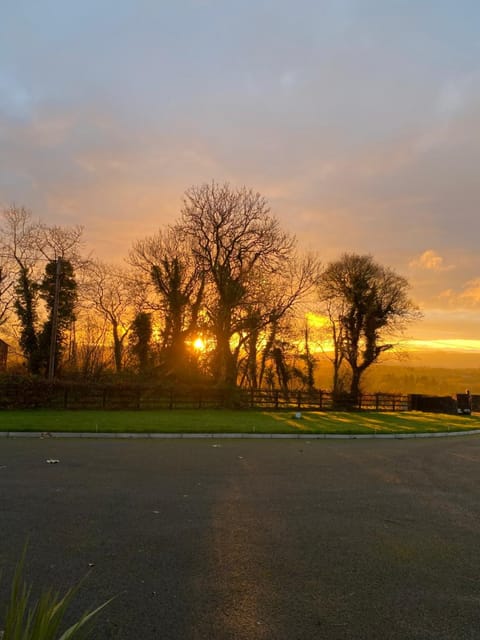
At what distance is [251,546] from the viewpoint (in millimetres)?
5148

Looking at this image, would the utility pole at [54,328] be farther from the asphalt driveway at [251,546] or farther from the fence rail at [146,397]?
the asphalt driveway at [251,546]

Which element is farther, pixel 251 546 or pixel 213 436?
pixel 213 436

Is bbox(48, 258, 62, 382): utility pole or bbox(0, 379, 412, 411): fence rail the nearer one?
bbox(0, 379, 412, 411): fence rail

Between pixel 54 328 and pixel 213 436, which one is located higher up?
pixel 54 328

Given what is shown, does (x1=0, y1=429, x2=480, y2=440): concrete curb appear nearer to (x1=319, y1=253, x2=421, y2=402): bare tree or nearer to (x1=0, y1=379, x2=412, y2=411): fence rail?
(x1=0, y1=379, x2=412, y2=411): fence rail

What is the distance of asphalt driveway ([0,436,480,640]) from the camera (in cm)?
359

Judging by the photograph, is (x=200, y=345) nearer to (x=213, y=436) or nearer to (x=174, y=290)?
(x=174, y=290)

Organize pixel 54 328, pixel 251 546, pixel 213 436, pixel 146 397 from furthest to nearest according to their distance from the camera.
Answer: pixel 54 328 → pixel 146 397 → pixel 213 436 → pixel 251 546

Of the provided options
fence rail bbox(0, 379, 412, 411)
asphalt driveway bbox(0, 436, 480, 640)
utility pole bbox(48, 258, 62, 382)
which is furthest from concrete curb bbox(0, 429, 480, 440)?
utility pole bbox(48, 258, 62, 382)

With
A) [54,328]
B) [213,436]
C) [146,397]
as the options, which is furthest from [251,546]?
[54,328]

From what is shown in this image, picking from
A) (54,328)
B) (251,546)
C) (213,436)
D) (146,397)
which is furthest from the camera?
(54,328)

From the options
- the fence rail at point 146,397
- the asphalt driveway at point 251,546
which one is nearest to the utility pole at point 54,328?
the fence rail at point 146,397

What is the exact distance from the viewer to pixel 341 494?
7770 millimetres

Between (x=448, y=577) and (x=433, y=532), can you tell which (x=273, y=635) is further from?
(x=433, y=532)
